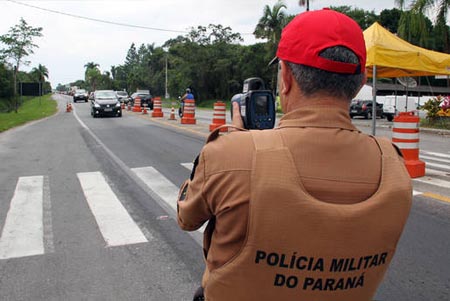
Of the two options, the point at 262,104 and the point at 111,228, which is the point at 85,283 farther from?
the point at 262,104

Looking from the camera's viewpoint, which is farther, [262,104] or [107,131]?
[107,131]

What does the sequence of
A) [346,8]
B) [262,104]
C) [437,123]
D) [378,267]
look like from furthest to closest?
[346,8]
[437,123]
[262,104]
[378,267]

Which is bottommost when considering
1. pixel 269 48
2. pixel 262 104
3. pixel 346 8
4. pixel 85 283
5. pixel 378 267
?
pixel 85 283

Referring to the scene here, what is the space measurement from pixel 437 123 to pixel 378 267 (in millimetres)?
21659

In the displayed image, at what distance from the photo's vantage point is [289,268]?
1336 mm

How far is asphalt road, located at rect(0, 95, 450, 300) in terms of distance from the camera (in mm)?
3656

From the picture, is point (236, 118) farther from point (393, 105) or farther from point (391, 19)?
point (391, 19)

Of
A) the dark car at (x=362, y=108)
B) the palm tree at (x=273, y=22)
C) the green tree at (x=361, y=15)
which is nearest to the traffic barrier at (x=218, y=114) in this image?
the dark car at (x=362, y=108)

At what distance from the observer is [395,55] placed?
1202 cm

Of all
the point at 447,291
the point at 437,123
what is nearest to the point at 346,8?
the point at 437,123

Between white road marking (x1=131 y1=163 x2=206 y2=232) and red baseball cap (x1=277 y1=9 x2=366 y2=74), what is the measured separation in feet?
15.5

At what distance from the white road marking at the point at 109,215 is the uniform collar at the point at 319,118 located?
11.9ft

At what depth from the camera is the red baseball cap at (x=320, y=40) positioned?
140 centimetres

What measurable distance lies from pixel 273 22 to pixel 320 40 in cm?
4503
